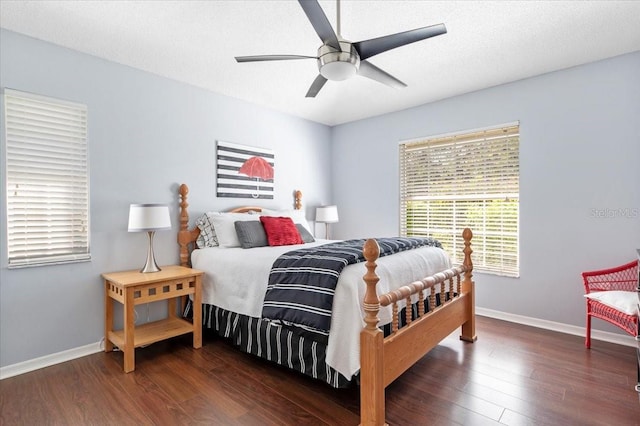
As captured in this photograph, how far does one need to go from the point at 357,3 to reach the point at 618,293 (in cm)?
290

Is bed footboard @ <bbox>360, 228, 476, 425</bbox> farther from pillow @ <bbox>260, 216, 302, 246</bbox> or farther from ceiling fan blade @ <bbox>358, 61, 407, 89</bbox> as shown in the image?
pillow @ <bbox>260, 216, 302, 246</bbox>

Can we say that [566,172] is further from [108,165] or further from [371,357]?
[108,165]

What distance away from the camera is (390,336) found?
188cm

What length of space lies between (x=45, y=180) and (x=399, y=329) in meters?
2.83

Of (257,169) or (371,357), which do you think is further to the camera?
(257,169)

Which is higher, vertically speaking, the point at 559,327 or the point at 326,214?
the point at 326,214

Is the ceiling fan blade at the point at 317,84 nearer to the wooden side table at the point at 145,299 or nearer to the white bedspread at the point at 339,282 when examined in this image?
the white bedspread at the point at 339,282

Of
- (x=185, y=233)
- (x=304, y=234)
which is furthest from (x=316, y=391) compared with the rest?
(x=185, y=233)

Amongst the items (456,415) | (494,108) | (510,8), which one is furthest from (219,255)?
(494,108)

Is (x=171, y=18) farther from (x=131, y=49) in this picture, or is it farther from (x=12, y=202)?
(x=12, y=202)

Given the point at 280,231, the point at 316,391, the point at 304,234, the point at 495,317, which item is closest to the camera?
the point at 316,391

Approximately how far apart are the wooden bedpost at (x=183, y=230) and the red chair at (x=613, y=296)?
3.58 metres

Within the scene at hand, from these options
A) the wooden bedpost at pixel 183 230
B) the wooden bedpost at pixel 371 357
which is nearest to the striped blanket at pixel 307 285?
the wooden bedpost at pixel 371 357

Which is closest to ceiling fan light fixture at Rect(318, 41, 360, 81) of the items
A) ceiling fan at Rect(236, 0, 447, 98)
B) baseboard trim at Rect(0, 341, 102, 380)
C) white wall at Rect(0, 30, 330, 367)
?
ceiling fan at Rect(236, 0, 447, 98)
